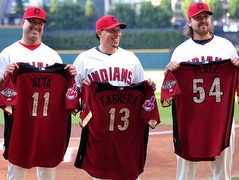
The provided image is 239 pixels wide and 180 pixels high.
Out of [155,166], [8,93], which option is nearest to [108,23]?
[8,93]

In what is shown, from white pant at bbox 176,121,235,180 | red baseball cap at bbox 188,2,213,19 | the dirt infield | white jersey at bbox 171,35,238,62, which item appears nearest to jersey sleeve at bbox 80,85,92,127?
white jersey at bbox 171,35,238,62

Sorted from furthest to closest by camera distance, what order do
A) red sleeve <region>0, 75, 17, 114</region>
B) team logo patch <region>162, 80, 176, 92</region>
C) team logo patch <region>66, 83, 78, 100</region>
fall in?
team logo patch <region>162, 80, 176, 92</region> → team logo patch <region>66, 83, 78, 100</region> → red sleeve <region>0, 75, 17, 114</region>

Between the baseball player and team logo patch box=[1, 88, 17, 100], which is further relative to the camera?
the baseball player

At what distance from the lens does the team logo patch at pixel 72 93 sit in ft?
17.9

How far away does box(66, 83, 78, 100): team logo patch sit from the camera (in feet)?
17.9

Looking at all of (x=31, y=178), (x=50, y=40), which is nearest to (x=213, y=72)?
(x=31, y=178)

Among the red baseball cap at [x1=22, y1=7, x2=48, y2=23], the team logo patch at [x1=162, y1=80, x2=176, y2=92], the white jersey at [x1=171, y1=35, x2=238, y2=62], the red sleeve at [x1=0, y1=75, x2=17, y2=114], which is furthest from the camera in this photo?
the white jersey at [x1=171, y1=35, x2=238, y2=62]

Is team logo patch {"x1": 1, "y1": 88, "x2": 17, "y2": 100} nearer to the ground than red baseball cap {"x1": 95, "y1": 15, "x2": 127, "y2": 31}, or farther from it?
nearer to the ground

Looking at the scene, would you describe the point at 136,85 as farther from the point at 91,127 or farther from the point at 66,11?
the point at 66,11

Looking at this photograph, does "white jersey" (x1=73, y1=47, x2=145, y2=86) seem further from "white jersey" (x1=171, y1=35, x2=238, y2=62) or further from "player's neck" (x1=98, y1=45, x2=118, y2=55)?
"white jersey" (x1=171, y1=35, x2=238, y2=62)

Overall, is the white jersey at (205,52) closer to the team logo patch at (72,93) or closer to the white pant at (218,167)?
the white pant at (218,167)

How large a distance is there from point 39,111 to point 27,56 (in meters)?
0.59

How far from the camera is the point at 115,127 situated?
5.58m

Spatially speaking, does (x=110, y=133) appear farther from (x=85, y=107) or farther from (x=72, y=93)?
(x=72, y=93)
